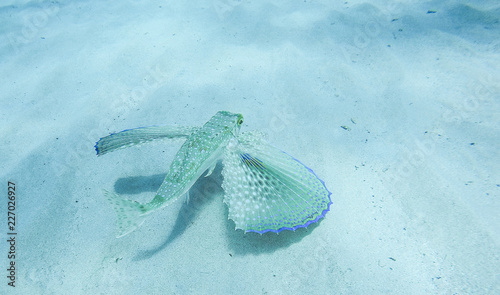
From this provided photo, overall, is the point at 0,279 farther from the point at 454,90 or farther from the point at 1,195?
the point at 454,90

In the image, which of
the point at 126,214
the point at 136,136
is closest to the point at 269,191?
the point at 126,214

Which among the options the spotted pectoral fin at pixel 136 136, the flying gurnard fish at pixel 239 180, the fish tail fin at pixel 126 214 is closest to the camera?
the fish tail fin at pixel 126 214

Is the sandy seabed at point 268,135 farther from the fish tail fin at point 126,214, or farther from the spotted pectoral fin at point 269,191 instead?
the fish tail fin at point 126,214

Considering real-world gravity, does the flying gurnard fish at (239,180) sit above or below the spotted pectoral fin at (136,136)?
below

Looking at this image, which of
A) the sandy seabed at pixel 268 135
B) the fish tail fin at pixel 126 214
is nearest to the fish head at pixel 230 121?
the sandy seabed at pixel 268 135

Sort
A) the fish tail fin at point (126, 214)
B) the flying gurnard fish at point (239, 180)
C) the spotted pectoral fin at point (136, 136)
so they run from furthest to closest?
the spotted pectoral fin at point (136, 136), the flying gurnard fish at point (239, 180), the fish tail fin at point (126, 214)

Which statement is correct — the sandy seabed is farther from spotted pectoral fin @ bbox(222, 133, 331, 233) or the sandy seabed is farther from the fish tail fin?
the fish tail fin

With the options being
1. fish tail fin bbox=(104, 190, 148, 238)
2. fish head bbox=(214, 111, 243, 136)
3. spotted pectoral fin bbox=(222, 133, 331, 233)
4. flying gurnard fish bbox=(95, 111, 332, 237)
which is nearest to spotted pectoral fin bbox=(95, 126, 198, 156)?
flying gurnard fish bbox=(95, 111, 332, 237)

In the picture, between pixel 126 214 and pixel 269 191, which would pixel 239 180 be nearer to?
pixel 269 191
